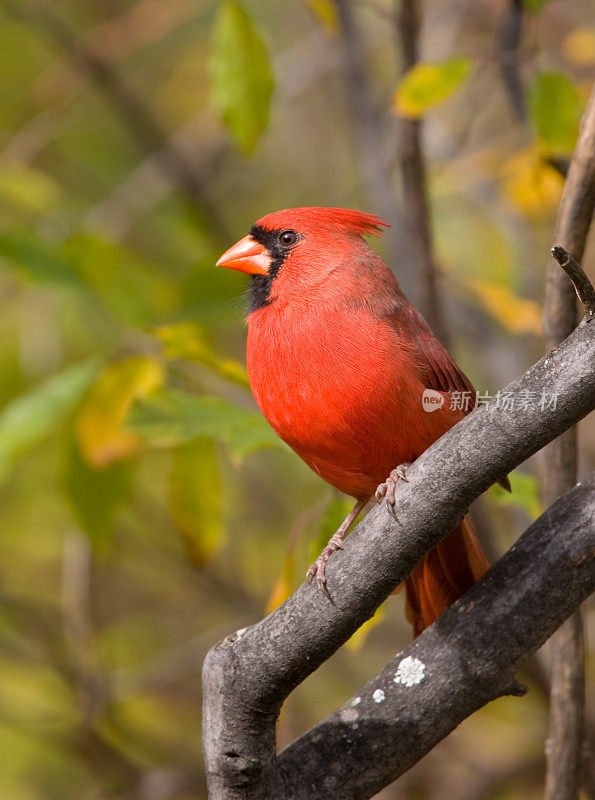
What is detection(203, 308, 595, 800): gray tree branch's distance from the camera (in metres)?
1.37

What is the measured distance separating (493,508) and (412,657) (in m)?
2.82

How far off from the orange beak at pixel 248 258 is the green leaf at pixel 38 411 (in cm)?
49

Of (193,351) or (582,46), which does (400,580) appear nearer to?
(193,351)

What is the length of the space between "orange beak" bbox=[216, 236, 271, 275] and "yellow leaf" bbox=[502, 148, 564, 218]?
1123 millimetres

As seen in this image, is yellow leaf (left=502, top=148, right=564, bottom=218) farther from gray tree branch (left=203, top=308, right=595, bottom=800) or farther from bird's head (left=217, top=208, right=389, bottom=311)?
gray tree branch (left=203, top=308, right=595, bottom=800)

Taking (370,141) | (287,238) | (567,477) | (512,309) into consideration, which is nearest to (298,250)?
(287,238)

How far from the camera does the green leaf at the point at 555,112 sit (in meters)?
2.29

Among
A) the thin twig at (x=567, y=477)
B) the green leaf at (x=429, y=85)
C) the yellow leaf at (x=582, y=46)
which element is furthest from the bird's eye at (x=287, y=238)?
the yellow leaf at (x=582, y=46)

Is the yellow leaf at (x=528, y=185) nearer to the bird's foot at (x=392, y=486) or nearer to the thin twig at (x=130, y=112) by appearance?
the thin twig at (x=130, y=112)

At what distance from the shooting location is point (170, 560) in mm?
4582

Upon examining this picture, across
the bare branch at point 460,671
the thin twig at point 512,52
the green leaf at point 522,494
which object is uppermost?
the thin twig at point 512,52

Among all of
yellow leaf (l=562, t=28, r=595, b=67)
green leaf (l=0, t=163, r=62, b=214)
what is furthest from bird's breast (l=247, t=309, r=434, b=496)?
yellow leaf (l=562, t=28, r=595, b=67)

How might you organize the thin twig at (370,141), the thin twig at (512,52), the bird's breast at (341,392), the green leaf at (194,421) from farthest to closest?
Answer: 1. the thin twig at (370,141)
2. the thin twig at (512,52)
3. the green leaf at (194,421)
4. the bird's breast at (341,392)

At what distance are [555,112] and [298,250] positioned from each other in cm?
69
